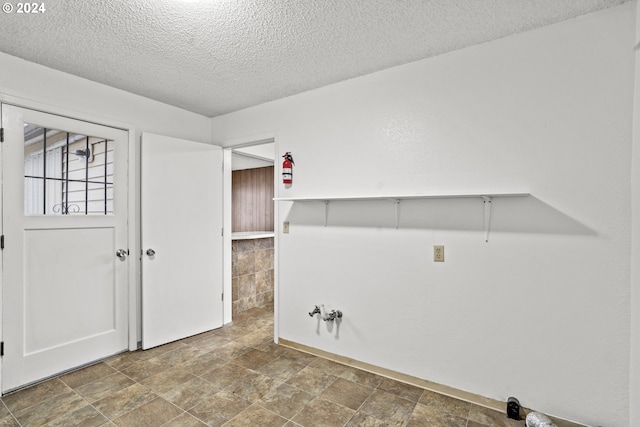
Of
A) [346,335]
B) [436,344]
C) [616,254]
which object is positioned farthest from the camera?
[346,335]

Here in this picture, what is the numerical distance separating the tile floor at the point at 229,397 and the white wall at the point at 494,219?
0.23 m

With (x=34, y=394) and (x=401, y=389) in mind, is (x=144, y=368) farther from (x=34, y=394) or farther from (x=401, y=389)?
(x=401, y=389)

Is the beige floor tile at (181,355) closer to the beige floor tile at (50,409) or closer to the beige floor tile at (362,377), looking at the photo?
the beige floor tile at (50,409)

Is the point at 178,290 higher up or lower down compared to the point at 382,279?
lower down

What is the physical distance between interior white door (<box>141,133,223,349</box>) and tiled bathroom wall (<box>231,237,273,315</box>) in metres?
0.56

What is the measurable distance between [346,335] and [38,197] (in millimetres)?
2678

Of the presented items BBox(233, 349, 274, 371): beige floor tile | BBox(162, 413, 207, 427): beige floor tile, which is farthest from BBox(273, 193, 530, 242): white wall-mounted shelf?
BBox(162, 413, 207, 427): beige floor tile

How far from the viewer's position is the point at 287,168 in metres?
3.01

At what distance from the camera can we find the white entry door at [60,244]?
7.56 feet

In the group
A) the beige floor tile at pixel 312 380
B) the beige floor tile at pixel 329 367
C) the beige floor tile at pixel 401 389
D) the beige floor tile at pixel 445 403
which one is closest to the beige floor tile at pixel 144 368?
the beige floor tile at pixel 312 380

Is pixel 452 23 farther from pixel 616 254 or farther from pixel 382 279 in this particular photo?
pixel 382 279

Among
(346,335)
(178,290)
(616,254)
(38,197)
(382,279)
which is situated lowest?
(346,335)

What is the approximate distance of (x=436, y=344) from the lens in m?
2.30

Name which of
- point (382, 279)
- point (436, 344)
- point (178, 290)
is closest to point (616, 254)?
point (436, 344)
